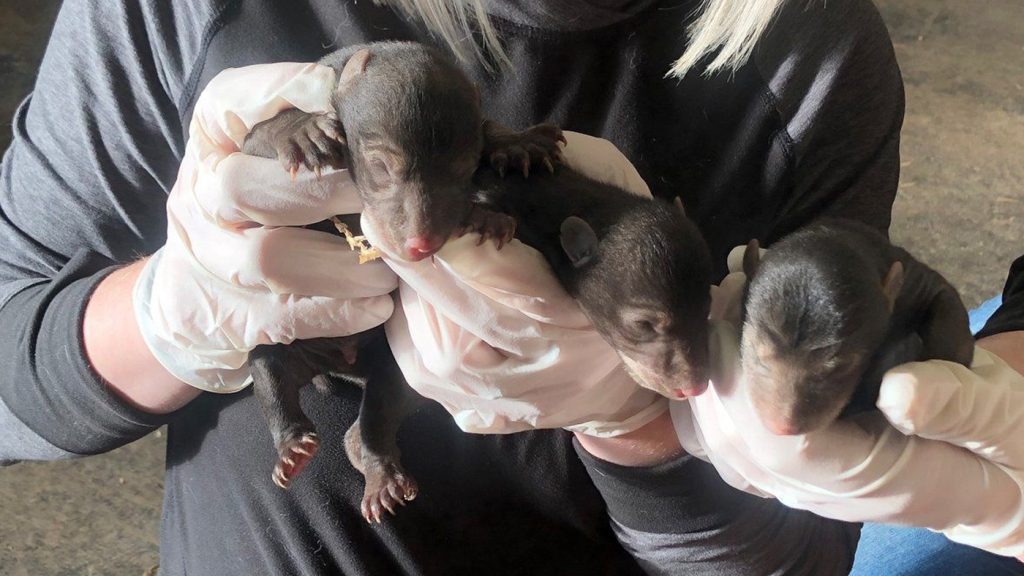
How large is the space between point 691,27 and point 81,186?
104cm

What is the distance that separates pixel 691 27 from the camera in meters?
1.46

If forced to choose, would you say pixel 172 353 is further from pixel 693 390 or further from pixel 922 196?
pixel 922 196

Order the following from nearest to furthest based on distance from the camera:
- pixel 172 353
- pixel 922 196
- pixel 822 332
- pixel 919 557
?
pixel 822 332 < pixel 172 353 < pixel 919 557 < pixel 922 196

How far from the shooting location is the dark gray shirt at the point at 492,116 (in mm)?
1393

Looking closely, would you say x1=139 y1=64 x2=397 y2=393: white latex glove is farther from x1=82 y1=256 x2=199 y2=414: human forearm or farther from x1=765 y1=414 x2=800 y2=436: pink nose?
x1=765 y1=414 x2=800 y2=436: pink nose

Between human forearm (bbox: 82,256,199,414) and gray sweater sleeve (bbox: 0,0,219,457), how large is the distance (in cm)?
2

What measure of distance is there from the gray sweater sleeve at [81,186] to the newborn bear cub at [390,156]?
22cm

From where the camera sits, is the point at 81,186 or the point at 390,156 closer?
the point at 390,156

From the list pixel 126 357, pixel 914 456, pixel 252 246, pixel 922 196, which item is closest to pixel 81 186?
pixel 126 357

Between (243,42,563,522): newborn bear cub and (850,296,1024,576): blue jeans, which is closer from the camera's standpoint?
(243,42,563,522): newborn bear cub

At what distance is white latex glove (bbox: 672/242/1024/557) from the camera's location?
3.67ft

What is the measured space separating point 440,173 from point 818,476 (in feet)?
2.16

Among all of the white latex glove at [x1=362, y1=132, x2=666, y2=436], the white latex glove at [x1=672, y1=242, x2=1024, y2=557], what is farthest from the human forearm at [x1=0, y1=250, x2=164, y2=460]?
the white latex glove at [x1=672, y1=242, x2=1024, y2=557]

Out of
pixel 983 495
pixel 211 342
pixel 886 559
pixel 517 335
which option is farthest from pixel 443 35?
pixel 886 559
